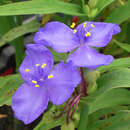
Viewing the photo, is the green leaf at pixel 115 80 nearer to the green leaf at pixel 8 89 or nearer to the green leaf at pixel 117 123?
the green leaf at pixel 117 123

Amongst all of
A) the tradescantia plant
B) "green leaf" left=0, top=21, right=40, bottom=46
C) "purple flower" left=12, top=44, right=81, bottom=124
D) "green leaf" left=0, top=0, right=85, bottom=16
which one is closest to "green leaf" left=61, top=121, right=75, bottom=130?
the tradescantia plant

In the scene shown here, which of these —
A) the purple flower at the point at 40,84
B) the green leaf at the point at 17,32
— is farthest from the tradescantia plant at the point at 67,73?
the green leaf at the point at 17,32

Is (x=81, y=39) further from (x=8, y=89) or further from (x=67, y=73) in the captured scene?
(x=8, y=89)

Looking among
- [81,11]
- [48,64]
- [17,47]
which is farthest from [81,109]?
[17,47]

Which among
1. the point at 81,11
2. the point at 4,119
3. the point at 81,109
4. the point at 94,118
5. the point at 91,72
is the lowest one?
the point at 4,119

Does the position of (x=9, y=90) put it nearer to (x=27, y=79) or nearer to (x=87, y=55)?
(x=27, y=79)

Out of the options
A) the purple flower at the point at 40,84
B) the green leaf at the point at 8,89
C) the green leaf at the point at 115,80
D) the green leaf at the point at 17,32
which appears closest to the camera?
the purple flower at the point at 40,84
